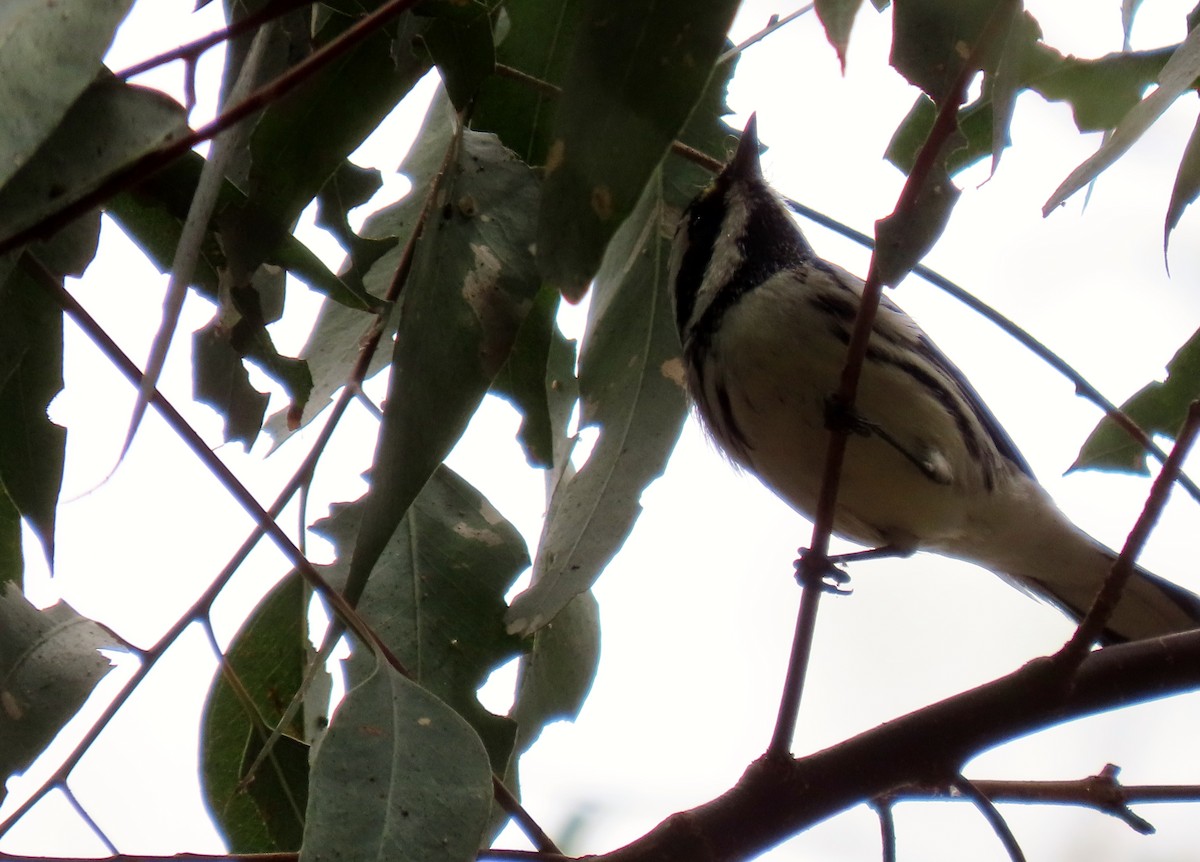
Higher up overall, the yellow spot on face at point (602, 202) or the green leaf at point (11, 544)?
the yellow spot on face at point (602, 202)

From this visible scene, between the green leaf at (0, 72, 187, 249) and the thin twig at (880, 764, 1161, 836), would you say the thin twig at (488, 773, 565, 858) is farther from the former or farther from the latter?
the green leaf at (0, 72, 187, 249)

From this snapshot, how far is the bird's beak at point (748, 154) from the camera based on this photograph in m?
2.22

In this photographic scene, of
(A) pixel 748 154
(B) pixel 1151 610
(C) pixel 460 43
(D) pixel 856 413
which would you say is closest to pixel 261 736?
(C) pixel 460 43

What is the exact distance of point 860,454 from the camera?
2062mm

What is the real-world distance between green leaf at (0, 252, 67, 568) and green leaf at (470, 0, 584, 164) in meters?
0.53

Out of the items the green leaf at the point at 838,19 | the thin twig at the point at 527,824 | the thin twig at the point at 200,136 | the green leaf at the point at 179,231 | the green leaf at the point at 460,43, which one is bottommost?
the thin twig at the point at 527,824

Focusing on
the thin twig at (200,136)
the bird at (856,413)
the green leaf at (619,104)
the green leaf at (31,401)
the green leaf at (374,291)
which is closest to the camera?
the thin twig at (200,136)

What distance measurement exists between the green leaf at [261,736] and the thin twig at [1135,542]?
33.3 inches

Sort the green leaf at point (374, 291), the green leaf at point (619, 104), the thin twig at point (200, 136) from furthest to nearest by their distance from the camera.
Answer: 1. the green leaf at point (374, 291)
2. the green leaf at point (619, 104)
3. the thin twig at point (200, 136)

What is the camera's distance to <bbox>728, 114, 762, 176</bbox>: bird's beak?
87.3 inches

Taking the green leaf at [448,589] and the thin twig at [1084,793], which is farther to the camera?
the green leaf at [448,589]

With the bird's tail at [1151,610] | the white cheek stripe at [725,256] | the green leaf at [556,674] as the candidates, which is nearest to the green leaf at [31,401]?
the green leaf at [556,674]

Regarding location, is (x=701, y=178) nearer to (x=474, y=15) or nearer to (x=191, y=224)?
(x=474, y=15)

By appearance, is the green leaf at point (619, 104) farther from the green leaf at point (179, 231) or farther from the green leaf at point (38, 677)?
the green leaf at point (38, 677)
